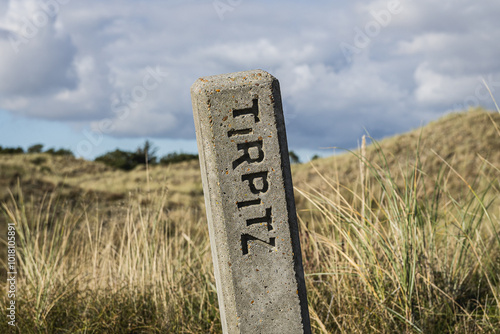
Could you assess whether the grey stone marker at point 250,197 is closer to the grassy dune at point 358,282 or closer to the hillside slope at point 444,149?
the grassy dune at point 358,282

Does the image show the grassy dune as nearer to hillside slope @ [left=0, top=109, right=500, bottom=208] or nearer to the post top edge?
the post top edge

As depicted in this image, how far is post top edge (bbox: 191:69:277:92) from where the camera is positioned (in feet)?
6.01

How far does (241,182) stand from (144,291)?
6.24 feet

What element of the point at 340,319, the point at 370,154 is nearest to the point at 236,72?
the point at 340,319

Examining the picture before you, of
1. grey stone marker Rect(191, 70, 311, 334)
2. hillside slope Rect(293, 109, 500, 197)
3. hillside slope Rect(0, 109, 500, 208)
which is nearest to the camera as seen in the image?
grey stone marker Rect(191, 70, 311, 334)

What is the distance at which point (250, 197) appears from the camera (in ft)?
6.06

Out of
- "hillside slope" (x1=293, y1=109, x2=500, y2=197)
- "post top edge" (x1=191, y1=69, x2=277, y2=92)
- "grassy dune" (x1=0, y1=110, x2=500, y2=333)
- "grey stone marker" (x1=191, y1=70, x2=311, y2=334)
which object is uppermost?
"hillside slope" (x1=293, y1=109, x2=500, y2=197)

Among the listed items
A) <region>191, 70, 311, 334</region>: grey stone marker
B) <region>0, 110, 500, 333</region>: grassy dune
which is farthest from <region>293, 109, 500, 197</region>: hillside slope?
<region>191, 70, 311, 334</region>: grey stone marker

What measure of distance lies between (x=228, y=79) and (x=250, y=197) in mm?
537

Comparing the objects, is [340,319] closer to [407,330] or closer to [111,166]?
[407,330]

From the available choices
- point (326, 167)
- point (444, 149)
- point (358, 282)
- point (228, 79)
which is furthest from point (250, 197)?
point (444, 149)

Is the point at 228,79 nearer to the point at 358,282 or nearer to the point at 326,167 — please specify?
the point at 358,282

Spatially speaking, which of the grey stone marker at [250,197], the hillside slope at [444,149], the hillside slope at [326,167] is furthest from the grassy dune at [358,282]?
the hillside slope at [444,149]

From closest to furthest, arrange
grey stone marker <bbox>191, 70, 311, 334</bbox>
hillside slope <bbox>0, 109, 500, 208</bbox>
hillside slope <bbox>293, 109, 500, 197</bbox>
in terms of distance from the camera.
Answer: grey stone marker <bbox>191, 70, 311, 334</bbox> < hillside slope <bbox>0, 109, 500, 208</bbox> < hillside slope <bbox>293, 109, 500, 197</bbox>
